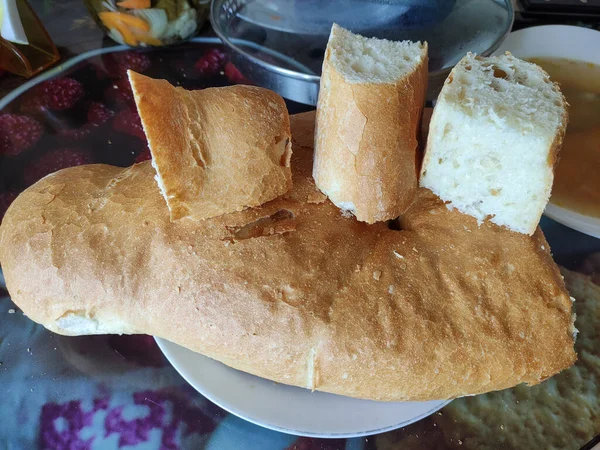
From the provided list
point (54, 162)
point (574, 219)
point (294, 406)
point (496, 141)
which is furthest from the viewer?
point (54, 162)

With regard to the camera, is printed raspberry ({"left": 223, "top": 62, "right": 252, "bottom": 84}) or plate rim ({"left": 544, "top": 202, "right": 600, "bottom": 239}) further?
printed raspberry ({"left": 223, "top": 62, "right": 252, "bottom": 84})

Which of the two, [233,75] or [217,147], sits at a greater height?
[217,147]

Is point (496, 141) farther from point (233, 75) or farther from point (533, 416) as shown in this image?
point (233, 75)

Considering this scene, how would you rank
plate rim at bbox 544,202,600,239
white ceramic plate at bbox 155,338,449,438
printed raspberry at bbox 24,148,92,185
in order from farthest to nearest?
printed raspberry at bbox 24,148,92,185 < plate rim at bbox 544,202,600,239 < white ceramic plate at bbox 155,338,449,438

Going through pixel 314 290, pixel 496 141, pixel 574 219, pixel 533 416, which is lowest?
pixel 533 416

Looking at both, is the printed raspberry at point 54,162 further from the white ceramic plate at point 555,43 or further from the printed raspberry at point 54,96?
the white ceramic plate at point 555,43

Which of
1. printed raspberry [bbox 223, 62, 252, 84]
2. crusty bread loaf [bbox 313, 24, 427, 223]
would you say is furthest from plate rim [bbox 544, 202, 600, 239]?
printed raspberry [bbox 223, 62, 252, 84]

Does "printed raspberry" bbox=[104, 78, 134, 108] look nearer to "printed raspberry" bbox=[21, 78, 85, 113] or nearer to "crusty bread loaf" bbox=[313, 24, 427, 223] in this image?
"printed raspberry" bbox=[21, 78, 85, 113]

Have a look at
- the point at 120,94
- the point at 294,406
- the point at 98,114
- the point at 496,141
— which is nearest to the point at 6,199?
the point at 98,114
